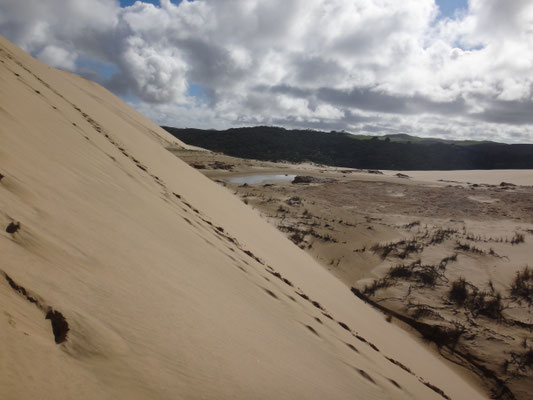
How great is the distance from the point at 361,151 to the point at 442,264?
160ft

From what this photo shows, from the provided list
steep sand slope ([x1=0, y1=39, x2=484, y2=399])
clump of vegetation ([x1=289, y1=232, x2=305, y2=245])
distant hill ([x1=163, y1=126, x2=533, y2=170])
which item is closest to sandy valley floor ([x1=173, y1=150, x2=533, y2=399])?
clump of vegetation ([x1=289, y1=232, x2=305, y2=245])

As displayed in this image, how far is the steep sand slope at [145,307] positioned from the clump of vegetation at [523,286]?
8.85ft

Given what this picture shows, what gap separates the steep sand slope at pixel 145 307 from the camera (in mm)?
1318

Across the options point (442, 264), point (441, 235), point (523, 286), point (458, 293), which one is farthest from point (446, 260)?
point (441, 235)

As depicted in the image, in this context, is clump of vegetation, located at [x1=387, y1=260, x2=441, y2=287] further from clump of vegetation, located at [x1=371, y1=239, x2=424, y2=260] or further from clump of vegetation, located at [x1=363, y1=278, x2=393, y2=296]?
clump of vegetation, located at [x1=371, y1=239, x2=424, y2=260]

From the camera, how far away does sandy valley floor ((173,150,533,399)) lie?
449cm

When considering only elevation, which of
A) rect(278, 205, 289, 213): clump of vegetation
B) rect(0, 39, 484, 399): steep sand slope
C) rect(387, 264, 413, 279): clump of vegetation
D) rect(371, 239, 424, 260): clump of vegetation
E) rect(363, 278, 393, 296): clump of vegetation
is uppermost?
rect(371, 239, 424, 260): clump of vegetation

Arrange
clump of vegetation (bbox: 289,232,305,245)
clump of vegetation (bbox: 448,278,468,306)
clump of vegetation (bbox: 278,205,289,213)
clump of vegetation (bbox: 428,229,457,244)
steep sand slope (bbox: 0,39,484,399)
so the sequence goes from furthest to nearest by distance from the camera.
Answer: clump of vegetation (bbox: 278,205,289,213) < clump of vegetation (bbox: 428,229,457,244) < clump of vegetation (bbox: 289,232,305,245) < clump of vegetation (bbox: 448,278,468,306) < steep sand slope (bbox: 0,39,484,399)

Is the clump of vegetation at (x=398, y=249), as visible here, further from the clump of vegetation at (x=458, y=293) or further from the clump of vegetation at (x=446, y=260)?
the clump of vegetation at (x=458, y=293)

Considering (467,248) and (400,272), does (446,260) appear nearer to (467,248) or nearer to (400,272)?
(467,248)

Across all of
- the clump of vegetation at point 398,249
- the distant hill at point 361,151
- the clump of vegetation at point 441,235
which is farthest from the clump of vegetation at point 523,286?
the distant hill at point 361,151

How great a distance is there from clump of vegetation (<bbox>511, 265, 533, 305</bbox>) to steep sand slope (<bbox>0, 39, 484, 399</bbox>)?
2.70m

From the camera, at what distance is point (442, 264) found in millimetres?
6789

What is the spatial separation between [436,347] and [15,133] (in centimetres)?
577
